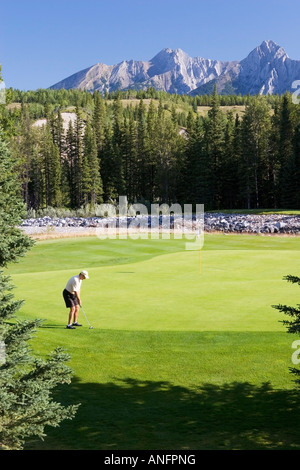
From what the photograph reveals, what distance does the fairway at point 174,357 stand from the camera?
7.45 meters

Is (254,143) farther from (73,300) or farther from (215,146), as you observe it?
(73,300)

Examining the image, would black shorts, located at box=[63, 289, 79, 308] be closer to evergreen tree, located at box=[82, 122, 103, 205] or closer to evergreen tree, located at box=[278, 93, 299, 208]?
evergreen tree, located at box=[278, 93, 299, 208]

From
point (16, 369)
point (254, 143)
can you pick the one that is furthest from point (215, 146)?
point (16, 369)

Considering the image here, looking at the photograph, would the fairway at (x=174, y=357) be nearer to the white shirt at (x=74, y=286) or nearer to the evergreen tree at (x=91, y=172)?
the white shirt at (x=74, y=286)

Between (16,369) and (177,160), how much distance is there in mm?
86505

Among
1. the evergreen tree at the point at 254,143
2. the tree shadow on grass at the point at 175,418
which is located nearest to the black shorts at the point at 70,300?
the tree shadow on grass at the point at 175,418

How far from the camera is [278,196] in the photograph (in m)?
79.6

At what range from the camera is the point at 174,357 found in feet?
36.0

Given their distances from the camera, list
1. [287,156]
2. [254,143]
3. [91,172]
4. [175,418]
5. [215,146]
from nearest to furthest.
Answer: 1. [175,418]
2. [287,156]
3. [254,143]
4. [215,146]
5. [91,172]

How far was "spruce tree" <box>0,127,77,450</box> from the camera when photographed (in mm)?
6332

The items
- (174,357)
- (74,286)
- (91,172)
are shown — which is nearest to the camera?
(174,357)

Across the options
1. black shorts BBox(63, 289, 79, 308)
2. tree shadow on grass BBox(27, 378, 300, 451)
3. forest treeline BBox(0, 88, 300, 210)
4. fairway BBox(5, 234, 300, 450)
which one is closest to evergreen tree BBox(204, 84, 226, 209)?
forest treeline BBox(0, 88, 300, 210)

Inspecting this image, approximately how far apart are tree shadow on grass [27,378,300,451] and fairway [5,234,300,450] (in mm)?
19

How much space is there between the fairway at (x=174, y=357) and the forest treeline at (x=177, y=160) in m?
60.7
